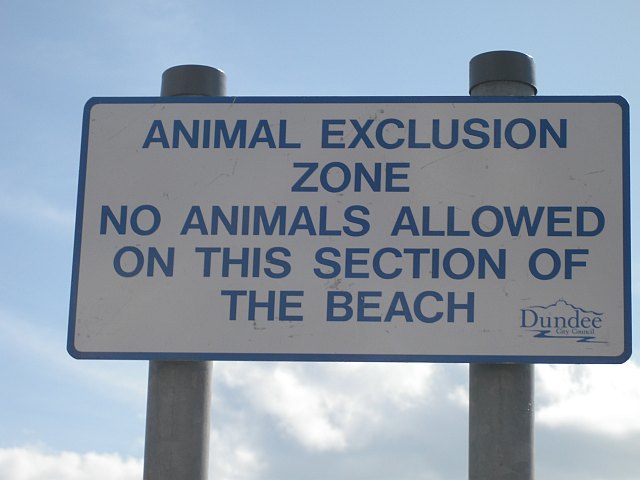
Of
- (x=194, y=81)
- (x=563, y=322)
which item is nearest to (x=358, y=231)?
(x=563, y=322)

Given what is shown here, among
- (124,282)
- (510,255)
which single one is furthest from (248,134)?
(510,255)

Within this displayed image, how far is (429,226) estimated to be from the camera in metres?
6.12

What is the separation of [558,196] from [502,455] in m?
1.42

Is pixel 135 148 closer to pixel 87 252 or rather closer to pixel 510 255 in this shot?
pixel 87 252

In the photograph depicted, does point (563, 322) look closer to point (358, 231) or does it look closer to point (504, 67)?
point (358, 231)

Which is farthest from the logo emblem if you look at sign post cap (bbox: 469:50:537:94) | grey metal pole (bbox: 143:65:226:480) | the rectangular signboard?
grey metal pole (bbox: 143:65:226:480)

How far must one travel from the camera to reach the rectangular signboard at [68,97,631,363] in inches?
236

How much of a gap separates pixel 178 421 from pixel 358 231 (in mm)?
1380

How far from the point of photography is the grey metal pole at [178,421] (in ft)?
19.2

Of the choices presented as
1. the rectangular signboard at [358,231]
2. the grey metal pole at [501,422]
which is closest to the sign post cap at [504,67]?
the rectangular signboard at [358,231]

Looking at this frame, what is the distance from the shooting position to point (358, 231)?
20.1ft

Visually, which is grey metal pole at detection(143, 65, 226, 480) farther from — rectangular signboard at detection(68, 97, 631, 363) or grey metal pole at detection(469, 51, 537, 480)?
grey metal pole at detection(469, 51, 537, 480)

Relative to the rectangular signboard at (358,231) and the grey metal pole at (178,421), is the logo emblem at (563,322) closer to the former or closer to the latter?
the rectangular signboard at (358,231)

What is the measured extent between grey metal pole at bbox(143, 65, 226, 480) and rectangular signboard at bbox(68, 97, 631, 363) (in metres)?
0.12
